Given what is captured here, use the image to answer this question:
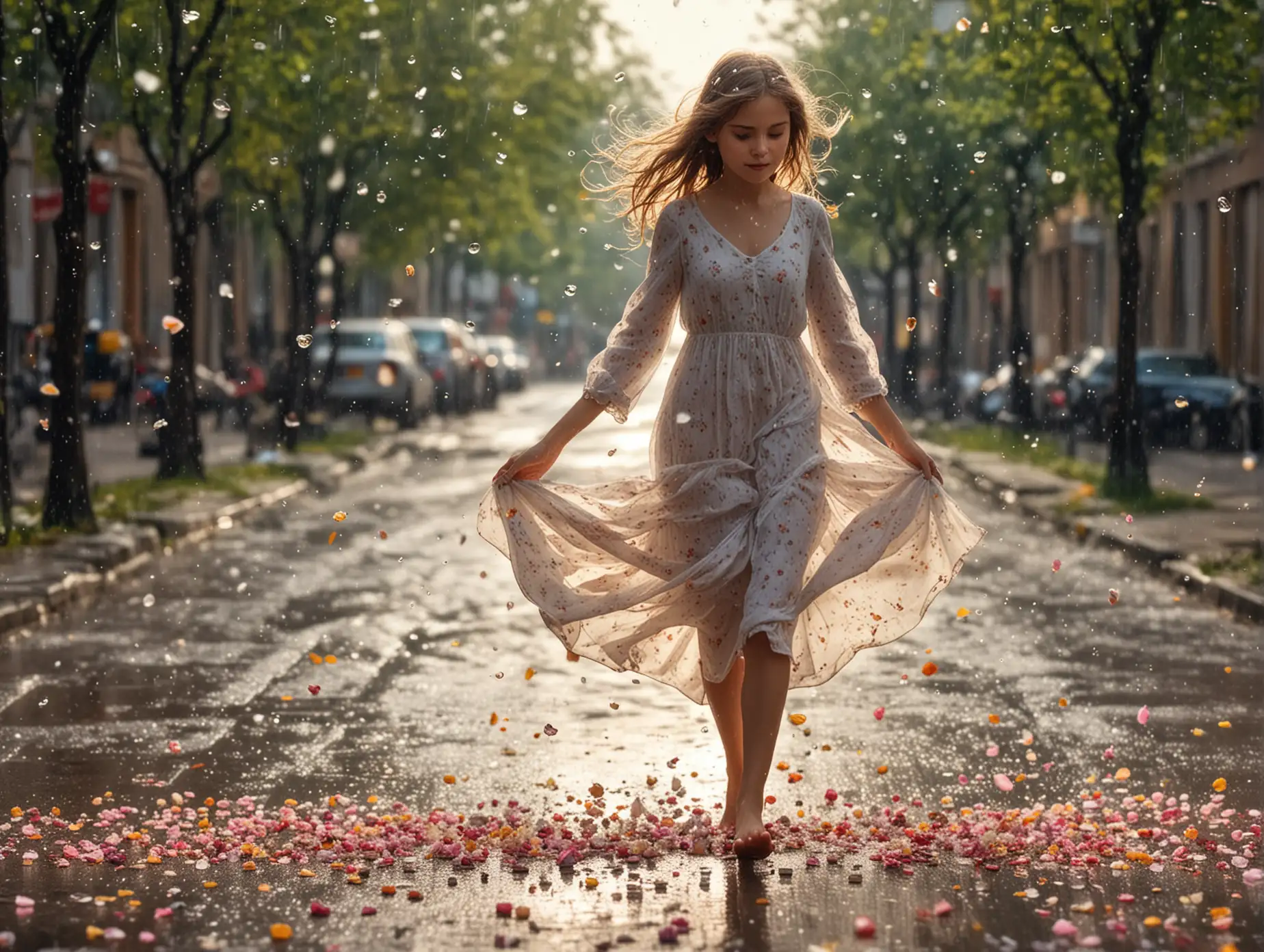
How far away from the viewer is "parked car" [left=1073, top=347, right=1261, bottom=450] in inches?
1214

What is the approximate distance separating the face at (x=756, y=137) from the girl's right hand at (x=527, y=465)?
0.88 m

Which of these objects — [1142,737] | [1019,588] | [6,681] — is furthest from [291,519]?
[1142,737]

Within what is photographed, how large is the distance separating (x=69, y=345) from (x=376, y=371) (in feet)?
66.1

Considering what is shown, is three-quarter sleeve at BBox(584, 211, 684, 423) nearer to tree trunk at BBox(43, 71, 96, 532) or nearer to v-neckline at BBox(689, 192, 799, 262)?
v-neckline at BBox(689, 192, 799, 262)

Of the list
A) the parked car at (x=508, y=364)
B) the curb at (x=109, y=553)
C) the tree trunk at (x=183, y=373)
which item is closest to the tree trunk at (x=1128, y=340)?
→ the curb at (x=109, y=553)

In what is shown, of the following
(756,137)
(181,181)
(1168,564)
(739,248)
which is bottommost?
(1168,564)

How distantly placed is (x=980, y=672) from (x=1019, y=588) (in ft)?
12.8

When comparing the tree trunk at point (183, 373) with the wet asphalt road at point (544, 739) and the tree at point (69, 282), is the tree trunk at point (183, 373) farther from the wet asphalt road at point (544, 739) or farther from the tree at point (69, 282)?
the wet asphalt road at point (544, 739)

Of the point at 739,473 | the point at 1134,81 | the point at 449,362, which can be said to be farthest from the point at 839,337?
the point at 449,362

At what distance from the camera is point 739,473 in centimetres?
607

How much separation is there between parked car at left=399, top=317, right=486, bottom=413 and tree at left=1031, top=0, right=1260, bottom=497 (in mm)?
20664

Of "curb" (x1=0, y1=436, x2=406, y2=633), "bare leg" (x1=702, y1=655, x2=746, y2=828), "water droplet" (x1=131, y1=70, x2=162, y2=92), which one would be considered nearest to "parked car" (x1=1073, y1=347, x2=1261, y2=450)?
"water droplet" (x1=131, y1=70, x2=162, y2=92)

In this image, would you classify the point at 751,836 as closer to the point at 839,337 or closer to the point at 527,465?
the point at 527,465

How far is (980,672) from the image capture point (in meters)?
10.2
